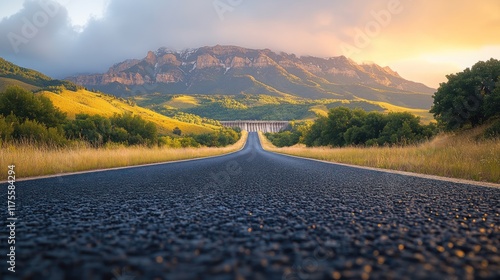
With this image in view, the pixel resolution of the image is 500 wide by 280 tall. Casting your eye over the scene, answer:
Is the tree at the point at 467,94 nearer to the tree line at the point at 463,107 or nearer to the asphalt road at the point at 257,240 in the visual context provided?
the tree line at the point at 463,107

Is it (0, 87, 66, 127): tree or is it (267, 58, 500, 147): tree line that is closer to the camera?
(267, 58, 500, 147): tree line

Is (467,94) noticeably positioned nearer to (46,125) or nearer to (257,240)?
(257,240)

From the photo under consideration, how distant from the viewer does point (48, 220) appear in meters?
3.67

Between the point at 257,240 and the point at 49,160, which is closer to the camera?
the point at 257,240

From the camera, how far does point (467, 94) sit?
95.1ft

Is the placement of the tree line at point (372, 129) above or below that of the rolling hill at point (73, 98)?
below

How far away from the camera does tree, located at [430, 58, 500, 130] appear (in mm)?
28484

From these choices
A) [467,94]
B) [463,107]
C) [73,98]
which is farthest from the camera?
[73,98]

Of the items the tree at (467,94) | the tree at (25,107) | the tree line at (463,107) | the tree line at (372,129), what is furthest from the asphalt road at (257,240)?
the tree at (25,107)

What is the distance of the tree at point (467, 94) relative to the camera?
28.5 meters

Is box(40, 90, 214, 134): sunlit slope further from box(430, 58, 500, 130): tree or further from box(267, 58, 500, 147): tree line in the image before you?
box(430, 58, 500, 130): tree

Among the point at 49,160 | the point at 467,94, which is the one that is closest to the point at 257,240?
the point at 49,160

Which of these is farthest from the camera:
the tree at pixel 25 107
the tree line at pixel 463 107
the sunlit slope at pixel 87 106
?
the sunlit slope at pixel 87 106

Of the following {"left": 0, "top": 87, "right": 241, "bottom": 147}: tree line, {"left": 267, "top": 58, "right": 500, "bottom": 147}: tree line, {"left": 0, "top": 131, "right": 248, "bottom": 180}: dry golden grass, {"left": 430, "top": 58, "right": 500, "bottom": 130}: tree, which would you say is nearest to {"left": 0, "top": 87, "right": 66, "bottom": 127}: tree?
{"left": 0, "top": 87, "right": 241, "bottom": 147}: tree line
